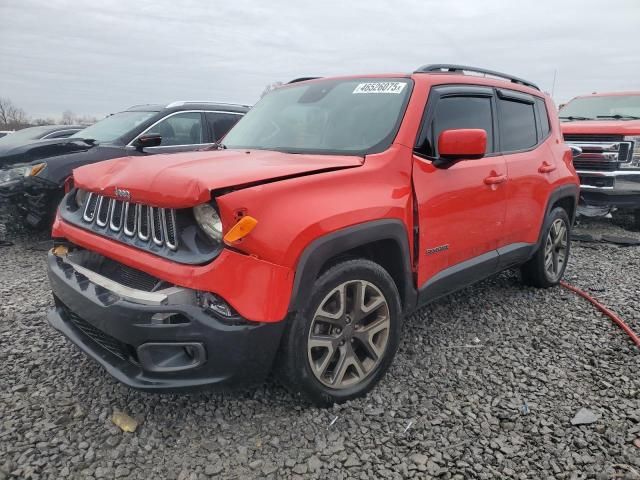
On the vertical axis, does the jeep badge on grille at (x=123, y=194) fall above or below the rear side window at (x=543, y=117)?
below

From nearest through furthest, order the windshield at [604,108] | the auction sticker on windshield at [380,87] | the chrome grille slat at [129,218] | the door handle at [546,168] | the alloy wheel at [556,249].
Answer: the chrome grille slat at [129,218]
the auction sticker on windshield at [380,87]
the door handle at [546,168]
the alloy wheel at [556,249]
the windshield at [604,108]

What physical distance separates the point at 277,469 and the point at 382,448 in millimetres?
513

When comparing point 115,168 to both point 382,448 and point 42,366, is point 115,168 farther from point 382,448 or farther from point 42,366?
point 382,448

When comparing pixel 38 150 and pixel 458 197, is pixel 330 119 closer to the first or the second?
pixel 458 197

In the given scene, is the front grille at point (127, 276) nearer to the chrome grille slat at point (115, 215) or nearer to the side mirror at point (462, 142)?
the chrome grille slat at point (115, 215)

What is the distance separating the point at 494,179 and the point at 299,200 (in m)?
1.75

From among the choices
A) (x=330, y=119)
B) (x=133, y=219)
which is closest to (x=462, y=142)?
(x=330, y=119)

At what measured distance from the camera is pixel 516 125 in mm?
3885

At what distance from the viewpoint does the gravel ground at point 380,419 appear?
7.27 feet

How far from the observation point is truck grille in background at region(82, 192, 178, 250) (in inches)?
88.3

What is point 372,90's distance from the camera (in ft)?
10.4

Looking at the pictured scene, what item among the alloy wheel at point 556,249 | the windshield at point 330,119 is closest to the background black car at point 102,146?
the windshield at point 330,119

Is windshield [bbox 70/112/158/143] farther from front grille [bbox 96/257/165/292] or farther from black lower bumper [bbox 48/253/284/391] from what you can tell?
black lower bumper [bbox 48/253/284/391]

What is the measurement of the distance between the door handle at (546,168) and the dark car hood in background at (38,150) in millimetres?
5013
